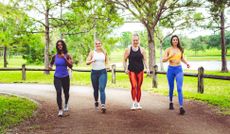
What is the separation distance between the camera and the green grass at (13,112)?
9836 mm

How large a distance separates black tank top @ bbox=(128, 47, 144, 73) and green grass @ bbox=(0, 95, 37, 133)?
304 cm

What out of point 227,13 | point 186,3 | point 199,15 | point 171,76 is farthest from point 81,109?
point 227,13

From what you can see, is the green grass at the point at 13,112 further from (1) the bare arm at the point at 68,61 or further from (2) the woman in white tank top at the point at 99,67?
(2) the woman in white tank top at the point at 99,67

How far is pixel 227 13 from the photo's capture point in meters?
41.3

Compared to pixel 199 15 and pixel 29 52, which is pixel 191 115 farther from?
pixel 29 52

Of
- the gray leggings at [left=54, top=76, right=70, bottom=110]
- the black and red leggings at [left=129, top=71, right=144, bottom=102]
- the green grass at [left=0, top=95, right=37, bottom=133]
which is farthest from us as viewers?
the black and red leggings at [left=129, top=71, right=144, bottom=102]

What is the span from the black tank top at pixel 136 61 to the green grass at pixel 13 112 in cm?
304

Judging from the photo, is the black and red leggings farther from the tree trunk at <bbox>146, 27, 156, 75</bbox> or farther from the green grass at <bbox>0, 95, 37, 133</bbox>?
the tree trunk at <bbox>146, 27, 156, 75</bbox>

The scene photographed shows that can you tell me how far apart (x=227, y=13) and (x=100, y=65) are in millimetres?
32865

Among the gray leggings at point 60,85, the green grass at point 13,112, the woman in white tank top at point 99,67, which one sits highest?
the woman in white tank top at point 99,67

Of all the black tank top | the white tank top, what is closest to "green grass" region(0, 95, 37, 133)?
the white tank top

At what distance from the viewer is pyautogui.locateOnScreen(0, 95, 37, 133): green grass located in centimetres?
984

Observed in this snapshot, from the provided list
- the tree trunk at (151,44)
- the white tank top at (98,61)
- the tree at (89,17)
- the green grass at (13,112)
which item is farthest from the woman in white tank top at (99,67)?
the tree trunk at (151,44)

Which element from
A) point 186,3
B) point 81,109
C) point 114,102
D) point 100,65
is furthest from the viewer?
point 186,3
